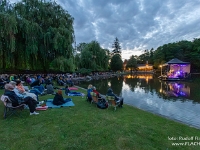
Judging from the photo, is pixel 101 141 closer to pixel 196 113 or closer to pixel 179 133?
pixel 179 133

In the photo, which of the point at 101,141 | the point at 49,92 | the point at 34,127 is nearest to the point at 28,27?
the point at 49,92

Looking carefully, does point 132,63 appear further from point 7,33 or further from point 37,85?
point 37,85

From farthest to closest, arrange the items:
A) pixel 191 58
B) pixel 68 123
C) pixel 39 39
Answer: pixel 191 58 → pixel 39 39 → pixel 68 123

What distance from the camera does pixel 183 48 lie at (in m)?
49.5

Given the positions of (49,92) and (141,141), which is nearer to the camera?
(141,141)

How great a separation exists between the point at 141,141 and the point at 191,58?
54924 mm

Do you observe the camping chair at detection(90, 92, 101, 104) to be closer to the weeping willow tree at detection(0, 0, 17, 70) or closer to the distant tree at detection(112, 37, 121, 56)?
the weeping willow tree at detection(0, 0, 17, 70)

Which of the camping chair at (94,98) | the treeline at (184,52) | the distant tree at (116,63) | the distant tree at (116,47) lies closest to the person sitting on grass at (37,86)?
the camping chair at (94,98)

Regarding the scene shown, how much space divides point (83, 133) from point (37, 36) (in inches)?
513

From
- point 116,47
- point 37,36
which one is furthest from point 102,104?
point 116,47

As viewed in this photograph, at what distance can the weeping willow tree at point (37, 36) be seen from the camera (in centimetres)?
1220

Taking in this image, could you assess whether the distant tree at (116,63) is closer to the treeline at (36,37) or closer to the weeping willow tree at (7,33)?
the treeline at (36,37)

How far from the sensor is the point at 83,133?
10.9 ft

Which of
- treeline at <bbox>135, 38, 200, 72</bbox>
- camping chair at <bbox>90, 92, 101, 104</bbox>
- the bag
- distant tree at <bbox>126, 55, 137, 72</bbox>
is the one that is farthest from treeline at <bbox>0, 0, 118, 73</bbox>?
distant tree at <bbox>126, 55, 137, 72</bbox>
